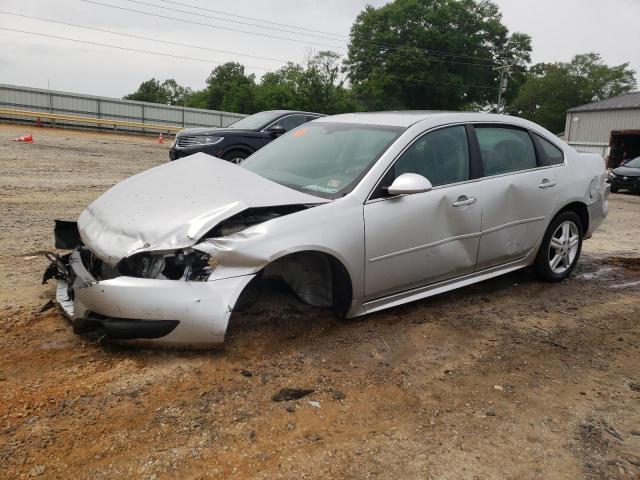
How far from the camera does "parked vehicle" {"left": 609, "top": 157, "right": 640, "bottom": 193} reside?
16.2 m

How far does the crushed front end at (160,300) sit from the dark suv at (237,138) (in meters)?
7.52

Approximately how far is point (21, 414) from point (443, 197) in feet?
9.68

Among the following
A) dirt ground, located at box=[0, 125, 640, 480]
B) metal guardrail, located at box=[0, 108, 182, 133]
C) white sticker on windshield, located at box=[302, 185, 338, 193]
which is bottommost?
dirt ground, located at box=[0, 125, 640, 480]

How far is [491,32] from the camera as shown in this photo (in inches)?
2115

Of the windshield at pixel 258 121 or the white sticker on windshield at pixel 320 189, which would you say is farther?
the windshield at pixel 258 121

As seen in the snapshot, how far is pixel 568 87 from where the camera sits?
7138 cm

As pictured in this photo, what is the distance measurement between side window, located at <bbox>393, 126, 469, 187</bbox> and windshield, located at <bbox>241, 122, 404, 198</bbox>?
0.18 meters

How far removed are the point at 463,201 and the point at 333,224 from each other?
1.20 meters

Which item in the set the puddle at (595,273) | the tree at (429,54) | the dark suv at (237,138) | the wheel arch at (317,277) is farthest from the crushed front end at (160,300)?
the tree at (429,54)

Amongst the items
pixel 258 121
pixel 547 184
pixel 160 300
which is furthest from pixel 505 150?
pixel 258 121

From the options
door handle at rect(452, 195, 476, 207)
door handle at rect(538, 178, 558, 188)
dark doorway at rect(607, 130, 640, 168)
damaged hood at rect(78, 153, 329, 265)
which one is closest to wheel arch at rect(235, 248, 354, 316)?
damaged hood at rect(78, 153, 329, 265)

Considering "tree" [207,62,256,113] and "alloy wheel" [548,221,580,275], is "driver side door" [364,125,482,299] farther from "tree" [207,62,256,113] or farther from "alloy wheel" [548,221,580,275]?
"tree" [207,62,256,113]

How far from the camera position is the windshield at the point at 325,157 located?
3791 millimetres

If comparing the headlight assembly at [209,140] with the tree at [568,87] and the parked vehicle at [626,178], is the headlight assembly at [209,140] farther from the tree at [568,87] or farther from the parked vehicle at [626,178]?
the tree at [568,87]
